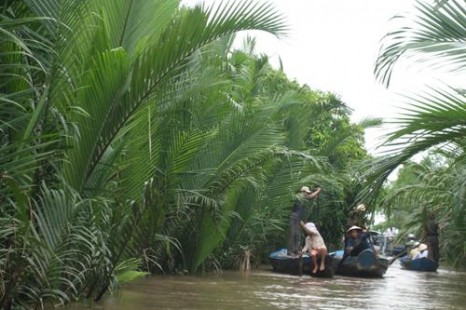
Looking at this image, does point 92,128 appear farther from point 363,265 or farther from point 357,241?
point 357,241

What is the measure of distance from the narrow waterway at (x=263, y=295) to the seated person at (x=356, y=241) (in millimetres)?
3197

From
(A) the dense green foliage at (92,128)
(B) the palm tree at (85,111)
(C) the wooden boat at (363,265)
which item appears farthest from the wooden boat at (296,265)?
(B) the palm tree at (85,111)

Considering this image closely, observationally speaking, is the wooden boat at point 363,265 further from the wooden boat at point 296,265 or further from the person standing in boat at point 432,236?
the person standing in boat at point 432,236

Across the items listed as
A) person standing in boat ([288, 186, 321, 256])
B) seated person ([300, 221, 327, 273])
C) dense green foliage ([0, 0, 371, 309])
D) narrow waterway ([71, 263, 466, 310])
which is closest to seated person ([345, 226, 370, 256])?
seated person ([300, 221, 327, 273])

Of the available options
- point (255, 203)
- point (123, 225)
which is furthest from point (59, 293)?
point (255, 203)

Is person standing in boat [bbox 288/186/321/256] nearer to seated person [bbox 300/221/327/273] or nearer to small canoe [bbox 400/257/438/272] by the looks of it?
seated person [bbox 300/221/327/273]

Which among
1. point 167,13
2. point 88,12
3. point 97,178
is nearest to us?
point 88,12

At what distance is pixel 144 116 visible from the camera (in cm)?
698

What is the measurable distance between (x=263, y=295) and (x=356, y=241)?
7.45 m

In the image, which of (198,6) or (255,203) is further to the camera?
(255,203)

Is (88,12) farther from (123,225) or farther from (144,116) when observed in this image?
(123,225)

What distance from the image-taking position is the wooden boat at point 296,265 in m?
15.0

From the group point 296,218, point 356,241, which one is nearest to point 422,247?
point 356,241

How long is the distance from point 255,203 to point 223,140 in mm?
2864
